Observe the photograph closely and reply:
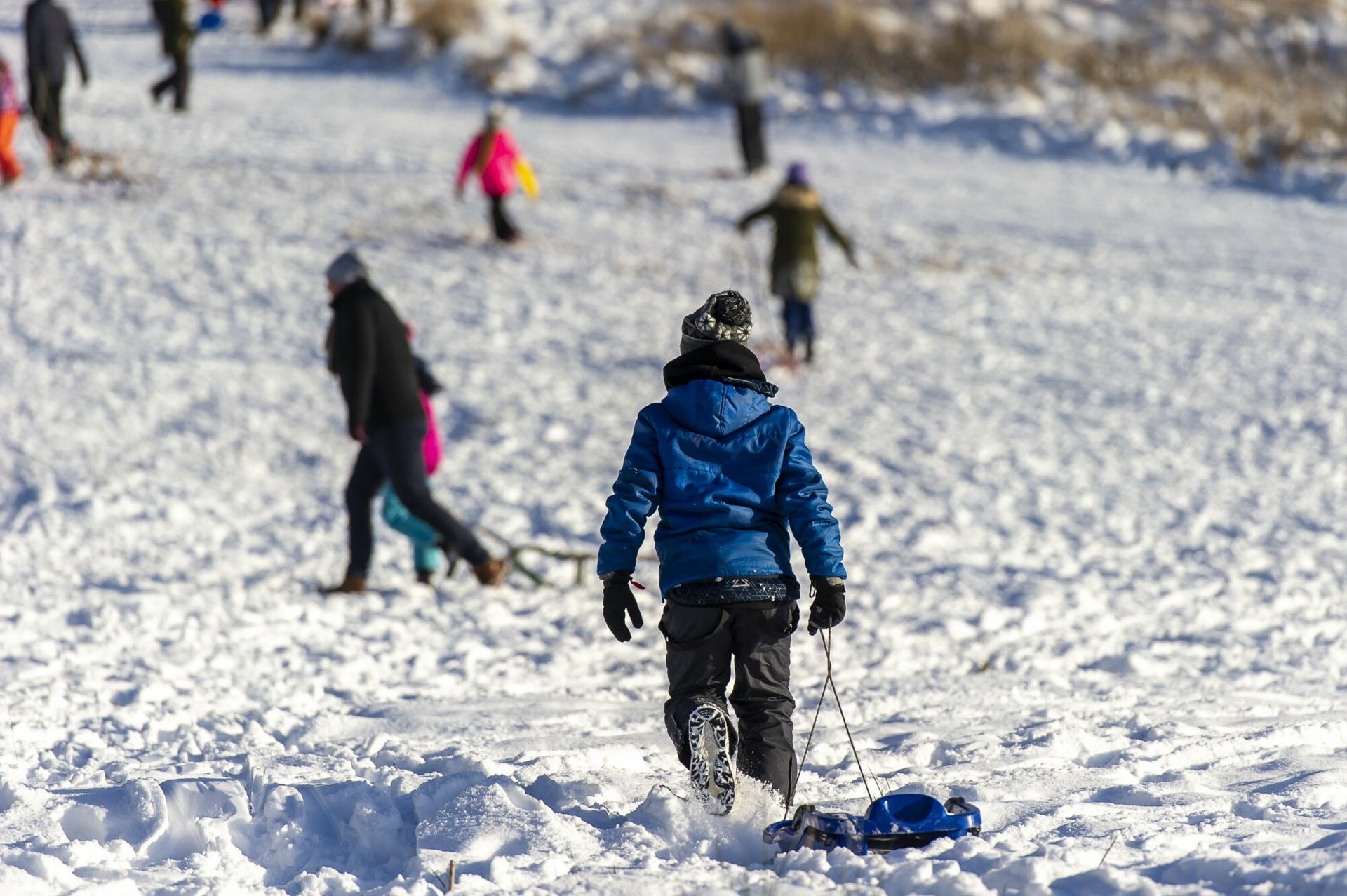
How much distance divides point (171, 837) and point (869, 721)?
2405 mm

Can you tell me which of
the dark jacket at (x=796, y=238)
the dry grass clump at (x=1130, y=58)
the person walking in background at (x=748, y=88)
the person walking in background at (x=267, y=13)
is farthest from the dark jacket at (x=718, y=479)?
the person walking in background at (x=267, y=13)

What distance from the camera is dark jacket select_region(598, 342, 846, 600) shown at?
3.36 meters

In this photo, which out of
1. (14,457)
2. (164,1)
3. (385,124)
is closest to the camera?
(14,457)

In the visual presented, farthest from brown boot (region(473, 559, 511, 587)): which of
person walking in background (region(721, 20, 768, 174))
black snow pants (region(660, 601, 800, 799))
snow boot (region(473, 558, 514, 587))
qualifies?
person walking in background (region(721, 20, 768, 174))

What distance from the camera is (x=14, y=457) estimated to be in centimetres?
786

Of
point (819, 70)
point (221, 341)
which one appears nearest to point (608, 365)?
point (221, 341)

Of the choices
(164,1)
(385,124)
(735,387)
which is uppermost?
(164,1)

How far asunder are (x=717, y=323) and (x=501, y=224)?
9.21 m

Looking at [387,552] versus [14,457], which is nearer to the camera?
[387,552]

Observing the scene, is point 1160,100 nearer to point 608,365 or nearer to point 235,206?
point 608,365

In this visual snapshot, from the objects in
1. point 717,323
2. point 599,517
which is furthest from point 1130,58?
point 717,323

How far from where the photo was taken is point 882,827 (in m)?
3.11

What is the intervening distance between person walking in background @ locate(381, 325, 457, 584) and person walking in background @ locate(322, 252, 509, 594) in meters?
0.09

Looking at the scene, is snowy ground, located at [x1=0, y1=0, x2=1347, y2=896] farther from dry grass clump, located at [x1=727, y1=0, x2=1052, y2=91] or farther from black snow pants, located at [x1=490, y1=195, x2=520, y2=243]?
dry grass clump, located at [x1=727, y1=0, x2=1052, y2=91]
